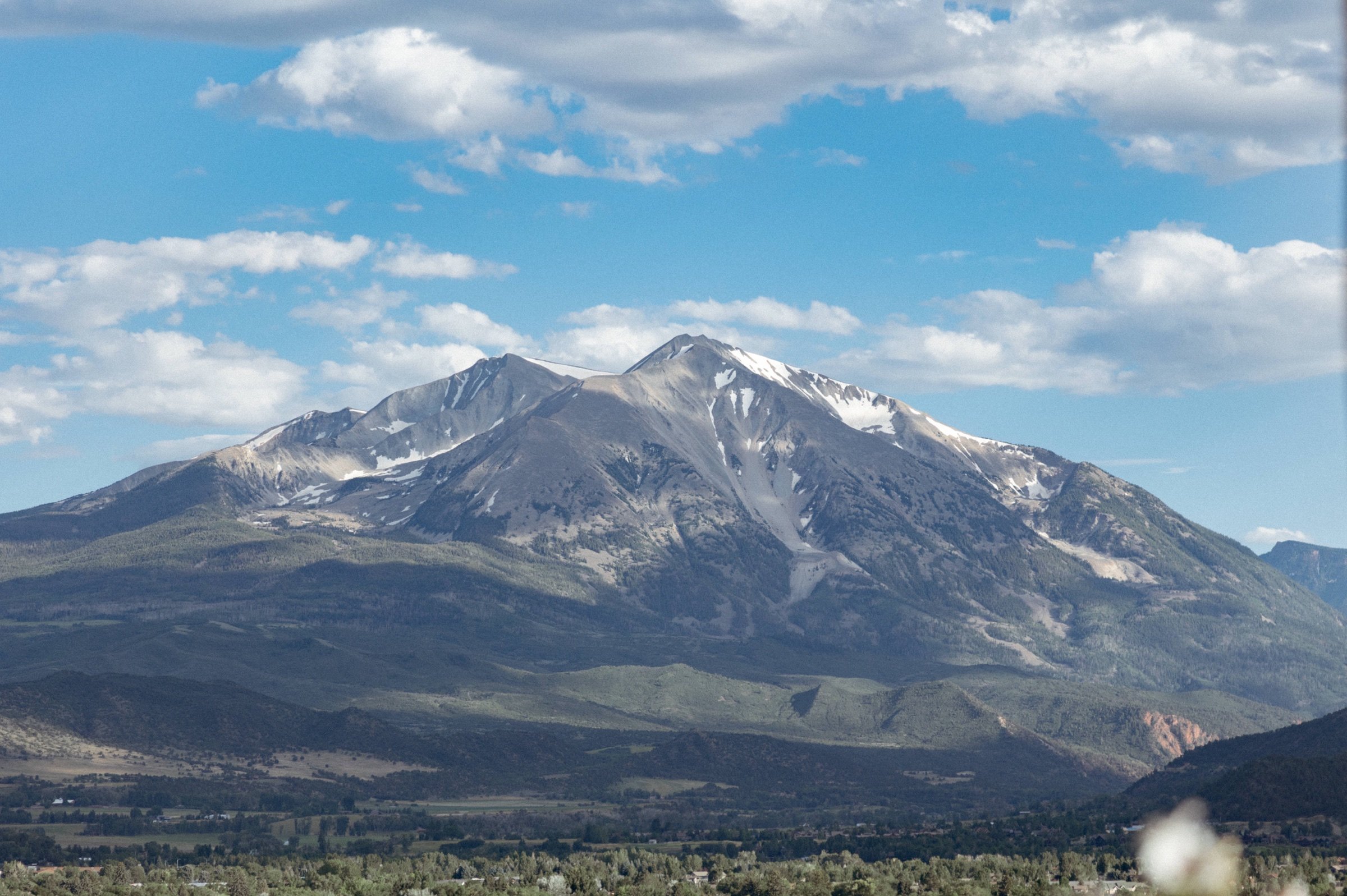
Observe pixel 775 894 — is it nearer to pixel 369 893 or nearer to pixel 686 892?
pixel 686 892

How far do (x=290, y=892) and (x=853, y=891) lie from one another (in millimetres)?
58573

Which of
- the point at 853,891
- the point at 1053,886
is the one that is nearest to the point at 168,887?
the point at 853,891

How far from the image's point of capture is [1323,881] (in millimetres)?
191750

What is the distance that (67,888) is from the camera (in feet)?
627

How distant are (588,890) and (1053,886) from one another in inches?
1954

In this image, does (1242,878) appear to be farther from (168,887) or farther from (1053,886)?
(168,887)

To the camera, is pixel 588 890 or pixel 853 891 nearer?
pixel 853 891

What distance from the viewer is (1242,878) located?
18975cm

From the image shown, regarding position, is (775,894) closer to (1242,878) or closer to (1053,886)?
(1053,886)

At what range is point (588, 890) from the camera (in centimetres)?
19975

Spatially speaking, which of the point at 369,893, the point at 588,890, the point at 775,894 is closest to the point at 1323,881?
the point at 775,894

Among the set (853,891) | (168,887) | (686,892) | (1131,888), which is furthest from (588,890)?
(1131,888)

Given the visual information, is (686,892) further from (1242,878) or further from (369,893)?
(1242,878)

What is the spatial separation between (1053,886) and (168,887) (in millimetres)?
93114
